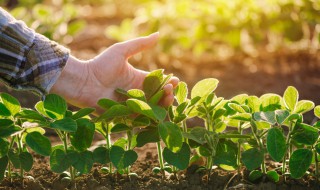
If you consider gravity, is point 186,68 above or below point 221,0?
below

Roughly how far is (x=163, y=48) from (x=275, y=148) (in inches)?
98.7

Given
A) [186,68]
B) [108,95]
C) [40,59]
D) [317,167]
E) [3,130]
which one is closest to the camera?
[3,130]

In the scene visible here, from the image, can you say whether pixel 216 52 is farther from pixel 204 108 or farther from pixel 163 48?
pixel 204 108

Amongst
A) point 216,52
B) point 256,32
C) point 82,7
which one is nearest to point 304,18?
point 256,32

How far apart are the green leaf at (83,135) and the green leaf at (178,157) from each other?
0.26 m

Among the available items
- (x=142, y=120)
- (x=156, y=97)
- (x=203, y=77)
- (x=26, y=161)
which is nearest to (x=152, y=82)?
(x=156, y=97)

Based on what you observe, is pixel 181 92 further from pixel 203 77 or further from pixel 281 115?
pixel 203 77

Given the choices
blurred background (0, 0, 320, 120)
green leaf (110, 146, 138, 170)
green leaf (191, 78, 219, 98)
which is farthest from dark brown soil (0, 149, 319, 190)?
blurred background (0, 0, 320, 120)

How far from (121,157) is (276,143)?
0.53m

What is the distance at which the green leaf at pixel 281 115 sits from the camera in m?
2.04

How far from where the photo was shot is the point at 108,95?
8.50 feet

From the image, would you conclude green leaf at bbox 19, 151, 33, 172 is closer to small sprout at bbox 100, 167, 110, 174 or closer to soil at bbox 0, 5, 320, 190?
soil at bbox 0, 5, 320, 190

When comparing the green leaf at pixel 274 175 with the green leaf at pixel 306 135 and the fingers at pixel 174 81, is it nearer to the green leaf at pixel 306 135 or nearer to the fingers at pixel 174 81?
the green leaf at pixel 306 135

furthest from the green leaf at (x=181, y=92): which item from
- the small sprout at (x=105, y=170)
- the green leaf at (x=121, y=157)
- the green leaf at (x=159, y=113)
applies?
the small sprout at (x=105, y=170)
